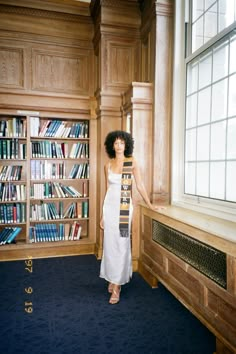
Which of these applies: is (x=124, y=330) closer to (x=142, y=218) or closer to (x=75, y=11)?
(x=142, y=218)

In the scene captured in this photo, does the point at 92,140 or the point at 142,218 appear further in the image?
the point at 92,140

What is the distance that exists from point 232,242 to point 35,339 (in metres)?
1.62

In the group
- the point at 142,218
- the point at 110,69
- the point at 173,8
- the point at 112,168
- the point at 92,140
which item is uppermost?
the point at 173,8

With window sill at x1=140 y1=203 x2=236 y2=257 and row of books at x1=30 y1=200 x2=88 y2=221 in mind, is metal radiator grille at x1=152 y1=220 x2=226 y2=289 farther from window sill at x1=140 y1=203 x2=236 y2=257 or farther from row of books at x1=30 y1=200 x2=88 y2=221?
row of books at x1=30 y1=200 x2=88 y2=221

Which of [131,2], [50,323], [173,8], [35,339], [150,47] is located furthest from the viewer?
[131,2]

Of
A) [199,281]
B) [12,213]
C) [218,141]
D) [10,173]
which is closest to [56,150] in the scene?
[10,173]

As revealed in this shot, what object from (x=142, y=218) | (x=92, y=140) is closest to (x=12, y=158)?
(x=92, y=140)

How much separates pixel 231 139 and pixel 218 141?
192 mm

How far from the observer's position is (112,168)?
2910mm

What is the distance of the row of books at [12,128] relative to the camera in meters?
3.92

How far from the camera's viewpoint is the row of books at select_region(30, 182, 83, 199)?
13.3ft

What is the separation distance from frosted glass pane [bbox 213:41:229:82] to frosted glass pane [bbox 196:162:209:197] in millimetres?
860

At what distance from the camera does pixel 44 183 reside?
4.11m

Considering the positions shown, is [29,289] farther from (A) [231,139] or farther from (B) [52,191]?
(A) [231,139]
